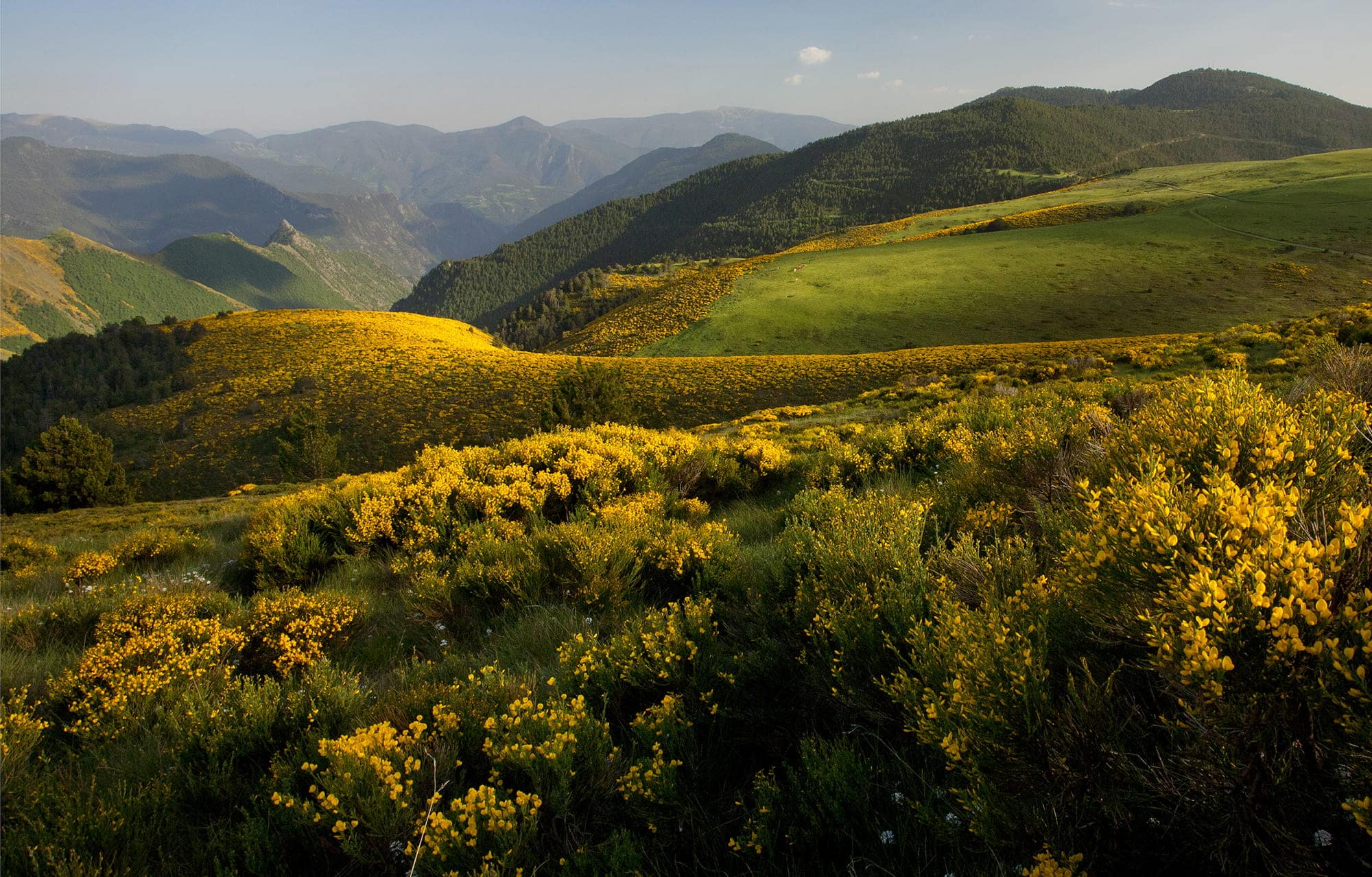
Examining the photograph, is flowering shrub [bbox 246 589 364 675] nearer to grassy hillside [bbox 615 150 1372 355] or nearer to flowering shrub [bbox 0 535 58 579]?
flowering shrub [bbox 0 535 58 579]

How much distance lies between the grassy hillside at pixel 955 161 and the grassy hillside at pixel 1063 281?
8163cm

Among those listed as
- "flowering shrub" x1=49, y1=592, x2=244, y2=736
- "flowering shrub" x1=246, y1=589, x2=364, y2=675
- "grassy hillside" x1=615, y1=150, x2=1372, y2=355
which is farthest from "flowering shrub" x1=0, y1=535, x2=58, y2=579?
"grassy hillside" x1=615, y1=150, x2=1372, y2=355

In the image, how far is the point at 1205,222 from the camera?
58156 millimetres

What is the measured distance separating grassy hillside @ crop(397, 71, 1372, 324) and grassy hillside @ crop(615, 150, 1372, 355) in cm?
8163

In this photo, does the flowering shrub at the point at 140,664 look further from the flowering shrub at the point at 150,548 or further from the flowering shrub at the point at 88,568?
the flowering shrub at the point at 150,548

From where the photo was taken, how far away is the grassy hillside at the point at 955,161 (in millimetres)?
149500

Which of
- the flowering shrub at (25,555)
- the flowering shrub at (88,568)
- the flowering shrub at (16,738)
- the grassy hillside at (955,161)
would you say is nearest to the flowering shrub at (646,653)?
the flowering shrub at (16,738)

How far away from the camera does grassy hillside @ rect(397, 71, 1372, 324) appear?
150 metres

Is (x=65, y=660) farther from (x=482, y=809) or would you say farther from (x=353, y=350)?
(x=353, y=350)

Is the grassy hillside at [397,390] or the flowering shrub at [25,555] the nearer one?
the flowering shrub at [25,555]

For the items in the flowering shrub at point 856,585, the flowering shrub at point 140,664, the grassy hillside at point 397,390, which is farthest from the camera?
the grassy hillside at point 397,390

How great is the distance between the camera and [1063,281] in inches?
1876

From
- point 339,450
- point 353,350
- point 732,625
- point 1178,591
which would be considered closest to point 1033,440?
point 732,625

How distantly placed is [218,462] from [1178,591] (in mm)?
48016
